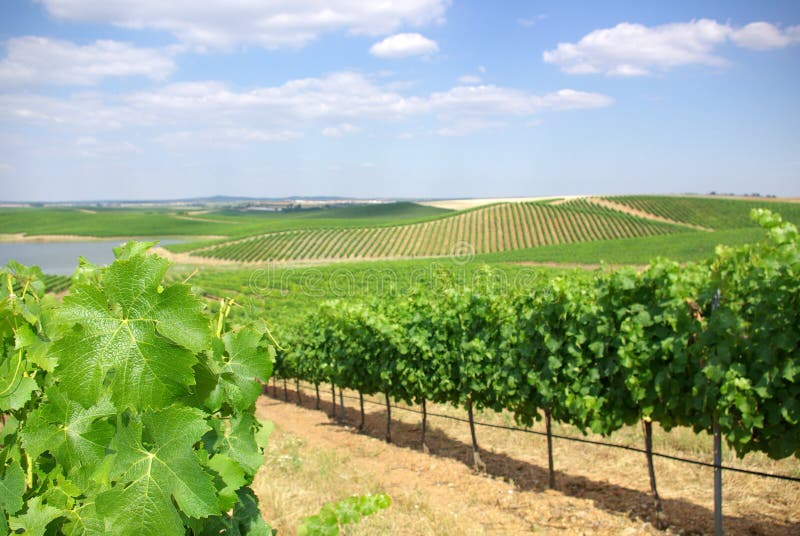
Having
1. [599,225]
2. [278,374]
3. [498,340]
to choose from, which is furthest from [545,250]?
[498,340]

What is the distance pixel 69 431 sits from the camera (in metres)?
1.55

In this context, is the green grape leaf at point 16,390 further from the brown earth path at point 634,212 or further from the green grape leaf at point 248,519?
the brown earth path at point 634,212

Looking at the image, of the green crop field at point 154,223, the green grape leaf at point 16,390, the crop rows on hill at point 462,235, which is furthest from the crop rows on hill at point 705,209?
the green grape leaf at point 16,390

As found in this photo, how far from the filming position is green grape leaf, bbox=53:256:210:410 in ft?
3.94

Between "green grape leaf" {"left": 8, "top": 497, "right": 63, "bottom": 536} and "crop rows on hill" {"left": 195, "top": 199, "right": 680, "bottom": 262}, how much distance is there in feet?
235

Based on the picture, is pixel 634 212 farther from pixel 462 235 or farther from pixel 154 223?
pixel 154 223

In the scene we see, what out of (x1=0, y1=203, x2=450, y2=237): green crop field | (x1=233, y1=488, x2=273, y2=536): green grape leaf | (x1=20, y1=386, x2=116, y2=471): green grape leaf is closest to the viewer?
(x1=20, y1=386, x2=116, y2=471): green grape leaf

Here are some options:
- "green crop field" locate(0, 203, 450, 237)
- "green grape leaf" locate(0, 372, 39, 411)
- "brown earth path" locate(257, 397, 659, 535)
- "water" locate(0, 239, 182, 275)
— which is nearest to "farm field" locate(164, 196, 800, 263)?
"water" locate(0, 239, 182, 275)

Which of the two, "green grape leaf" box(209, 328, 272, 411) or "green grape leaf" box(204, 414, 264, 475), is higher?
"green grape leaf" box(209, 328, 272, 411)

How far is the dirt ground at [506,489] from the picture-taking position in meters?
5.69

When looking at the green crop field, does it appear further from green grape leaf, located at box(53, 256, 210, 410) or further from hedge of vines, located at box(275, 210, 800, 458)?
green grape leaf, located at box(53, 256, 210, 410)

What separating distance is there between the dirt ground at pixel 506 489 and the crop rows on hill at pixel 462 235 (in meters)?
63.6

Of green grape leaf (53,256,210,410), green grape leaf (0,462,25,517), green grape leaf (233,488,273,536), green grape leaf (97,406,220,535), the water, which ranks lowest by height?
the water

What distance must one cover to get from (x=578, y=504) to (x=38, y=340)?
6.29 m
